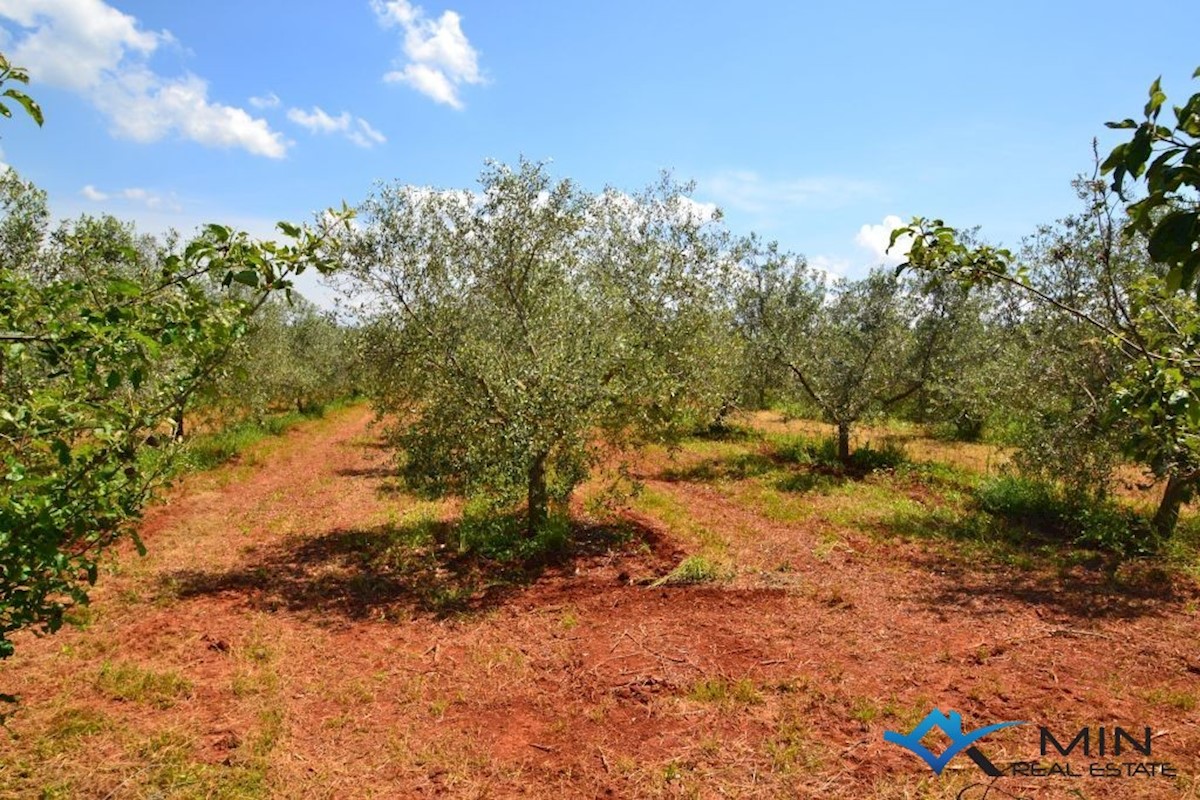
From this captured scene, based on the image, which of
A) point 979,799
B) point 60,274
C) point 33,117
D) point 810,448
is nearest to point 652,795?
point 979,799

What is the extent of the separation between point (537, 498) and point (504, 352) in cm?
312

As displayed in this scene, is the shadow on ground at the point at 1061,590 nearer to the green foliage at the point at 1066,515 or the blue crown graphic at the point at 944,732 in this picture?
the green foliage at the point at 1066,515

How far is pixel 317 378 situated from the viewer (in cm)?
3509

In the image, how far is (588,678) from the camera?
26.8ft

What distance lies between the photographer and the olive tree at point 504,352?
11.5 metres

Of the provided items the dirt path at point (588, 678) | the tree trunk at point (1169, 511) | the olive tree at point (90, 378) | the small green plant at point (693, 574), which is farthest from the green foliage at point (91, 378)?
the tree trunk at point (1169, 511)

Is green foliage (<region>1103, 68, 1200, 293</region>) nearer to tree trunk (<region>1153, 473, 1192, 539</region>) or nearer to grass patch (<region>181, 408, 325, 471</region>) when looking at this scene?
tree trunk (<region>1153, 473, 1192, 539</region>)

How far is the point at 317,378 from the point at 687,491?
24389 mm

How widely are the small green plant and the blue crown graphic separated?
15.5ft

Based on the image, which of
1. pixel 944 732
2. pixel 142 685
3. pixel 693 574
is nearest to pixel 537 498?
pixel 693 574

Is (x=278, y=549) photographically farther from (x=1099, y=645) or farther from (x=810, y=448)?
(x=810, y=448)

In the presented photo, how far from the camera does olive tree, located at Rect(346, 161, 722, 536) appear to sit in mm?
11539

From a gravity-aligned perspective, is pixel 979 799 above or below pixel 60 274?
below

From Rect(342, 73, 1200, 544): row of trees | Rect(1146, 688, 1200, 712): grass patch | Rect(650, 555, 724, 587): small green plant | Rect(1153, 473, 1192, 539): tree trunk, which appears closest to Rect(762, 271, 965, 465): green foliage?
Rect(342, 73, 1200, 544): row of trees
